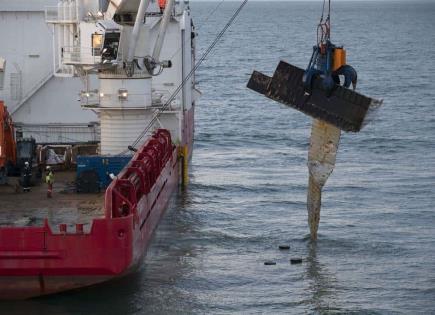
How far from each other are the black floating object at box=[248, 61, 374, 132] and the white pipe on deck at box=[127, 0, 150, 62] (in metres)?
6.43

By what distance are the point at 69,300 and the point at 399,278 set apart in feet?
27.8

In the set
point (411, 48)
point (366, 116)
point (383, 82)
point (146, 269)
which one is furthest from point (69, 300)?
point (411, 48)

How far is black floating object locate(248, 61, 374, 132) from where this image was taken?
2872cm

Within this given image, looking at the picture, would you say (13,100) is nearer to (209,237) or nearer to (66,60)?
(66,60)

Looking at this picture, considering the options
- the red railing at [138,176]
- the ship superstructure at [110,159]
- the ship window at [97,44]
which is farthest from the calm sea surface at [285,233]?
the ship window at [97,44]

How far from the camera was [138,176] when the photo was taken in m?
31.0

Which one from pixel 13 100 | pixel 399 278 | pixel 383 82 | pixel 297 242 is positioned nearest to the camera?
pixel 399 278

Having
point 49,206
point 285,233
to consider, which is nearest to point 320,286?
point 285,233

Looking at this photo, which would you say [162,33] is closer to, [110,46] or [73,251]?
[110,46]

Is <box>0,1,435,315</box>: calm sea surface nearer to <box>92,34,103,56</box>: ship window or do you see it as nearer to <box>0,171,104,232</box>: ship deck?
<box>0,171,104,232</box>: ship deck

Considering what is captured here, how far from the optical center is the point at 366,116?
28672mm

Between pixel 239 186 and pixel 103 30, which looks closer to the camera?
pixel 103 30

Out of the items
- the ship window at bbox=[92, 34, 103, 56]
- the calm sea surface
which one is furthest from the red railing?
the ship window at bbox=[92, 34, 103, 56]

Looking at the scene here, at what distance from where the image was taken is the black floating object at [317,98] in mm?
28719
